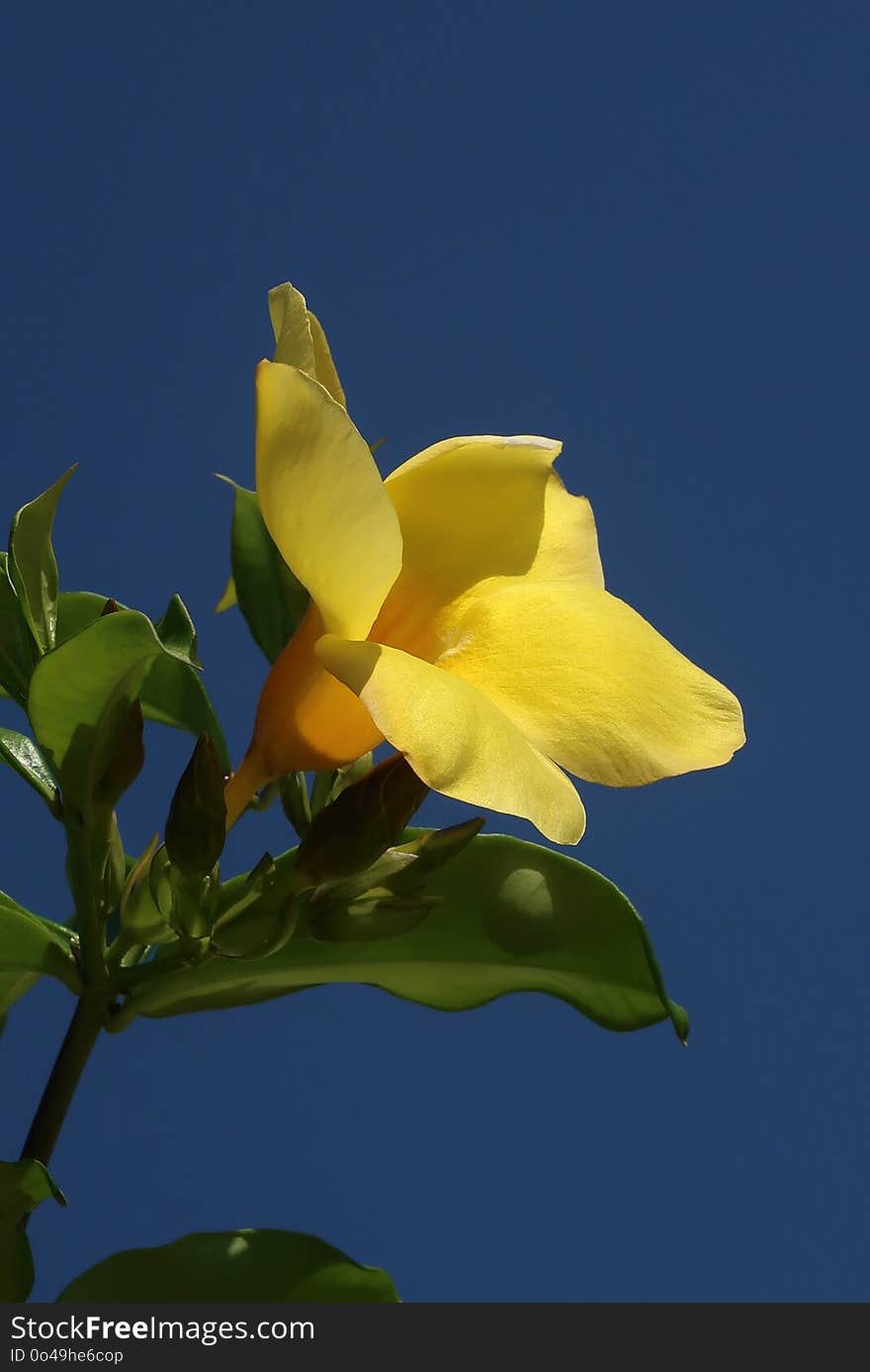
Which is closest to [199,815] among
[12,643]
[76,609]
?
[12,643]

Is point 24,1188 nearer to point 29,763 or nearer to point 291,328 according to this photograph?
point 29,763

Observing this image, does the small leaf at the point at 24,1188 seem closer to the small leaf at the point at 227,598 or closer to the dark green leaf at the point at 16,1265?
the dark green leaf at the point at 16,1265

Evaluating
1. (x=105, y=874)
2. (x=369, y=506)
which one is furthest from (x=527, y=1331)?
(x=369, y=506)

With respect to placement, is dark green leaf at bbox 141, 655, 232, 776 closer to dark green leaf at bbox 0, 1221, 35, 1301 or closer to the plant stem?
the plant stem

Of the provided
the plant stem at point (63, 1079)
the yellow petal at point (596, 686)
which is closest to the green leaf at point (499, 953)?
the plant stem at point (63, 1079)

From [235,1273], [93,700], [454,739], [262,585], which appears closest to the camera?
[454,739]

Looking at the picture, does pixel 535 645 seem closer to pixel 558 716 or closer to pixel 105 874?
pixel 558 716

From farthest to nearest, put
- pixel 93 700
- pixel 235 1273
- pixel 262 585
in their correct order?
pixel 262 585 → pixel 235 1273 → pixel 93 700
